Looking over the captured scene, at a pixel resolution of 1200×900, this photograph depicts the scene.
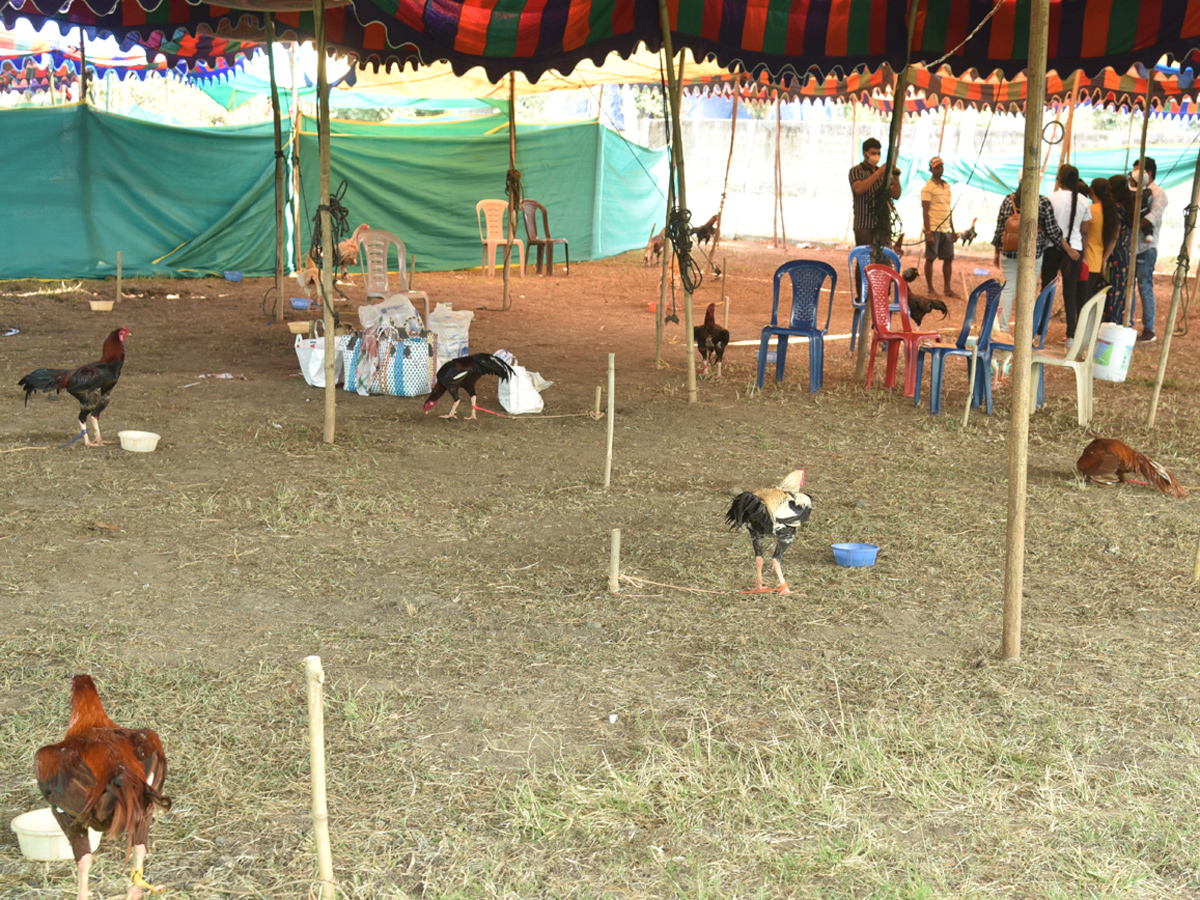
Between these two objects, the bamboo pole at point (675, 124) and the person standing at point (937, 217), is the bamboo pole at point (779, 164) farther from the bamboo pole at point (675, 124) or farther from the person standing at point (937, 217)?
the bamboo pole at point (675, 124)

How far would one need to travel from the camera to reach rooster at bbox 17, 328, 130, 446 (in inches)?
218

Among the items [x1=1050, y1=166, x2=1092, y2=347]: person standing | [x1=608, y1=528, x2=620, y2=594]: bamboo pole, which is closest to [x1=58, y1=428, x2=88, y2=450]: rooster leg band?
[x1=608, y1=528, x2=620, y2=594]: bamboo pole

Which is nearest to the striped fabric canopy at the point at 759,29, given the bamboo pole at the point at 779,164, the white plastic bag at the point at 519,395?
the white plastic bag at the point at 519,395

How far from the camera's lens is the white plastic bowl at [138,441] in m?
5.74

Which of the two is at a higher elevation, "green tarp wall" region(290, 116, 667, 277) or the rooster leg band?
"green tarp wall" region(290, 116, 667, 277)

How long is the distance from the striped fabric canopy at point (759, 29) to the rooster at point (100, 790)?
22.2 ft

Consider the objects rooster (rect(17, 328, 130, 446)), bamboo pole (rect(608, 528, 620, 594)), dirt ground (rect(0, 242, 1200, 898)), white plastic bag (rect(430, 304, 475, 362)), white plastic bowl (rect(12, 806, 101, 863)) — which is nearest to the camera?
white plastic bowl (rect(12, 806, 101, 863))

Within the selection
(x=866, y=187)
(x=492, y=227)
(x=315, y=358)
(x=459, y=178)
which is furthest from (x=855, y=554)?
(x=459, y=178)

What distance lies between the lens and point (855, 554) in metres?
4.34

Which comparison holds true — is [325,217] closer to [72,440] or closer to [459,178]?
[72,440]

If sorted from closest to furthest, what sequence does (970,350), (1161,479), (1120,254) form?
(1161,479)
(970,350)
(1120,254)

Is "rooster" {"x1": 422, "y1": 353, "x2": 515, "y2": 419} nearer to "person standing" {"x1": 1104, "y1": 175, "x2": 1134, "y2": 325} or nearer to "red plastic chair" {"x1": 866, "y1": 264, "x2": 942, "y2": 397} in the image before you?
"red plastic chair" {"x1": 866, "y1": 264, "x2": 942, "y2": 397}

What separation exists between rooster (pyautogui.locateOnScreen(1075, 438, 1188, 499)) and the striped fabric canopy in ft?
12.2

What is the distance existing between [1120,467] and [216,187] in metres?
12.0
